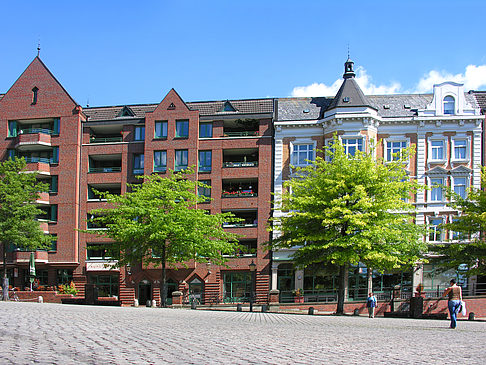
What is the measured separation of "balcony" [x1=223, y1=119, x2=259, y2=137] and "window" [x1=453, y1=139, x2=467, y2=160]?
14.7 m

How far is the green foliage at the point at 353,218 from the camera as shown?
3225cm

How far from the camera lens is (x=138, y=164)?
48.4 metres

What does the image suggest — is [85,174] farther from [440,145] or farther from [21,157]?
[440,145]

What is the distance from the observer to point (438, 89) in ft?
147

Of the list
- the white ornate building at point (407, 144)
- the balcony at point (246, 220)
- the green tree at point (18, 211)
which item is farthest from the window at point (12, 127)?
the white ornate building at point (407, 144)

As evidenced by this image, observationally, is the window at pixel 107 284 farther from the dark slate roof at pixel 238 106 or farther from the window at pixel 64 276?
the dark slate roof at pixel 238 106

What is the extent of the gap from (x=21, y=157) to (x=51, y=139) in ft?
8.79

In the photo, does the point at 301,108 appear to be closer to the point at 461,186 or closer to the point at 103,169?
the point at 461,186

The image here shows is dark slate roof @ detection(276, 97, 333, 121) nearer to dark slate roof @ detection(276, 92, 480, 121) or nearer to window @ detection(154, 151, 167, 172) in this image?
dark slate roof @ detection(276, 92, 480, 121)

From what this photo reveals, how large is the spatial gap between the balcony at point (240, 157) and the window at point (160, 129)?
4.92m

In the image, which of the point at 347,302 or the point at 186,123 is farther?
the point at 186,123

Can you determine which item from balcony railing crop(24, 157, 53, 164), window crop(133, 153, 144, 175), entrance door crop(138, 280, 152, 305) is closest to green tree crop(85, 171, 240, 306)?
entrance door crop(138, 280, 152, 305)

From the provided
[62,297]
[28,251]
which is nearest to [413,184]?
[62,297]

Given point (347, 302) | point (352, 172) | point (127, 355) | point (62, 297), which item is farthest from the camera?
point (62, 297)
